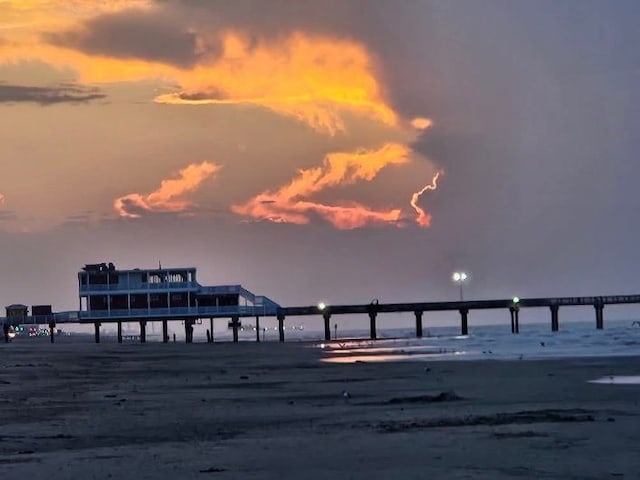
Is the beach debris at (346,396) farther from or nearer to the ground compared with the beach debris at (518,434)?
nearer to the ground

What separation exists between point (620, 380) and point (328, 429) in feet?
57.2

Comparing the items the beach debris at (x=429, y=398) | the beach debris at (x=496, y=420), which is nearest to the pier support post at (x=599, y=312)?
the beach debris at (x=429, y=398)

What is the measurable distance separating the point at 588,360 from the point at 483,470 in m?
38.4

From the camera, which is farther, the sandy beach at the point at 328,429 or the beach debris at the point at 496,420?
the beach debris at the point at 496,420

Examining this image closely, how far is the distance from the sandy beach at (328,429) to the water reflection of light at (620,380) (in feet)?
2.35

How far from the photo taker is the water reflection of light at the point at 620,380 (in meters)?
34.8

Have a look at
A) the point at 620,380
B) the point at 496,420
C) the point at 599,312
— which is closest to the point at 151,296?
the point at 599,312

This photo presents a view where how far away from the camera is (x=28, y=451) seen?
18828 mm

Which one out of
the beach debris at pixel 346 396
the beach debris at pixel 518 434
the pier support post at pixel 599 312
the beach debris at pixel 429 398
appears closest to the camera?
the beach debris at pixel 518 434

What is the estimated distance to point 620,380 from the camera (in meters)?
36.3

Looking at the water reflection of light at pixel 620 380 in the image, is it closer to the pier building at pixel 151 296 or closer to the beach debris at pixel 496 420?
the beach debris at pixel 496 420

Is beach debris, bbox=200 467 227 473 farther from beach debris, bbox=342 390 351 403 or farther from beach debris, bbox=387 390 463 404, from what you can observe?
beach debris, bbox=342 390 351 403

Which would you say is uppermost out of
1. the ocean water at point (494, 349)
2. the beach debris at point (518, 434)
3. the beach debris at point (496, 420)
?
the beach debris at point (518, 434)

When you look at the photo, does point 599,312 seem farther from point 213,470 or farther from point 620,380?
point 213,470
